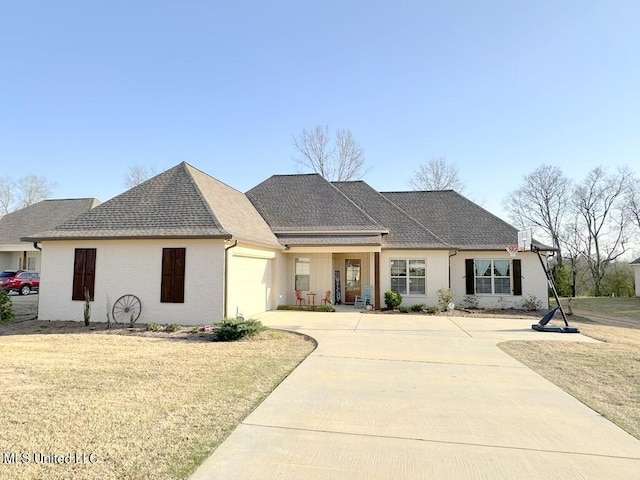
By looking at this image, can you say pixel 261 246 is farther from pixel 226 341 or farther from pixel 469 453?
pixel 469 453

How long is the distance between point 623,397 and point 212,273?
33.5ft

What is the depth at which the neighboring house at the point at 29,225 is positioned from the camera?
27.5m

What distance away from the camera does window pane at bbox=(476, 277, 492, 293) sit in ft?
58.6

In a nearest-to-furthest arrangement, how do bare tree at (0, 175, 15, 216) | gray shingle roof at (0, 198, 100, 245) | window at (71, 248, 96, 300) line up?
1. window at (71, 248, 96, 300)
2. gray shingle roof at (0, 198, 100, 245)
3. bare tree at (0, 175, 15, 216)

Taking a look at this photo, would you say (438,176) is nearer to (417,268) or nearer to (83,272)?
(417,268)

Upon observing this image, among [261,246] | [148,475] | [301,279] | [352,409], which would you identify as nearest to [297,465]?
[148,475]

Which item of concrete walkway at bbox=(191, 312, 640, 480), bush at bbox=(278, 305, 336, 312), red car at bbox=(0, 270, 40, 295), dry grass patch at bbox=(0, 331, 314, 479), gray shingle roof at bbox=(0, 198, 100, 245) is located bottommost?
concrete walkway at bbox=(191, 312, 640, 480)

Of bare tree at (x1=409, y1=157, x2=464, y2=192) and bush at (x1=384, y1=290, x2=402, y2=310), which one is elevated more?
bare tree at (x1=409, y1=157, x2=464, y2=192)

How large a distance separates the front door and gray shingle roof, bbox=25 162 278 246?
15.5 feet

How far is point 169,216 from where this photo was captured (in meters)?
12.9

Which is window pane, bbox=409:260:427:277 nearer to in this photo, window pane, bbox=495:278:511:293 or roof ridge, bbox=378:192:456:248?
roof ridge, bbox=378:192:456:248

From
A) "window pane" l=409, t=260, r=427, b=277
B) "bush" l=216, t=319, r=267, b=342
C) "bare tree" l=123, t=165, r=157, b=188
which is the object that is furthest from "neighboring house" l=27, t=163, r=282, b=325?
"bare tree" l=123, t=165, r=157, b=188

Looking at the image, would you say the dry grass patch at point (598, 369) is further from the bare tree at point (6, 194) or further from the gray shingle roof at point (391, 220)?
the bare tree at point (6, 194)

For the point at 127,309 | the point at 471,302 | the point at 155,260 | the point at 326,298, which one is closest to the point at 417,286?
the point at 471,302
